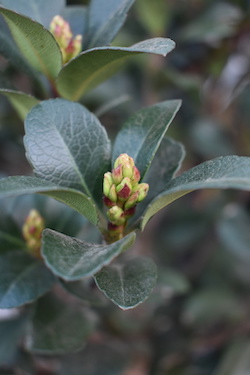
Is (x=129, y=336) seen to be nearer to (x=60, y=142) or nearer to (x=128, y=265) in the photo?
(x=128, y=265)

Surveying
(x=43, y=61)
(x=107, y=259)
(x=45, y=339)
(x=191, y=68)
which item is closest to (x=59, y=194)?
(x=107, y=259)

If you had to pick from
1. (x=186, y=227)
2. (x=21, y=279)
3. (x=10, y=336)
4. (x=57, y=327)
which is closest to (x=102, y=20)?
(x=21, y=279)

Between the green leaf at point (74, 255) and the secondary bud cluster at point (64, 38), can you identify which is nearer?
the green leaf at point (74, 255)

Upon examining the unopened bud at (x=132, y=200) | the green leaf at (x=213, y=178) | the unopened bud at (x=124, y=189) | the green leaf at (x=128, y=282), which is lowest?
the green leaf at (x=128, y=282)

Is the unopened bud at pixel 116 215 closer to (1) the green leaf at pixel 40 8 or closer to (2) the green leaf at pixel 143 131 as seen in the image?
(2) the green leaf at pixel 143 131

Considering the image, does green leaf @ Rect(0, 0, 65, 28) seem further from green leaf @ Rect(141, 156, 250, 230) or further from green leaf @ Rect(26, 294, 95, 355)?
green leaf @ Rect(26, 294, 95, 355)

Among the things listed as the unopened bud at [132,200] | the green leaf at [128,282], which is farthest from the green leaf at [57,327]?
the unopened bud at [132,200]

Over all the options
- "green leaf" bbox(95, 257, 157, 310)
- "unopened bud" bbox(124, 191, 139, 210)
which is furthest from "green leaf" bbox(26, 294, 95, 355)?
"unopened bud" bbox(124, 191, 139, 210)

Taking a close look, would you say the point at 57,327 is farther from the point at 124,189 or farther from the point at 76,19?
the point at 76,19
